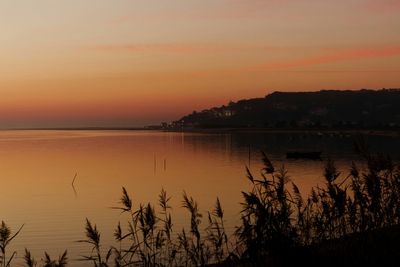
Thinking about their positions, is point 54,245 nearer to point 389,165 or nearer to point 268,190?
point 268,190

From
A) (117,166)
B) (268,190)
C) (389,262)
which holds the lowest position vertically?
(117,166)

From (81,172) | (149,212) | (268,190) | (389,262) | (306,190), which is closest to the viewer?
(389,262)

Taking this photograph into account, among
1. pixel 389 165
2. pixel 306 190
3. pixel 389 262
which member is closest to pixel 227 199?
pixel 306 190

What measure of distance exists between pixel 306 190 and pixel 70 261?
34.4m

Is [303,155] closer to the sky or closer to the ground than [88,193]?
closer to the ground

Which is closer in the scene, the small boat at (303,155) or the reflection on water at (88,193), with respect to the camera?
the reflection on water at (88,193)

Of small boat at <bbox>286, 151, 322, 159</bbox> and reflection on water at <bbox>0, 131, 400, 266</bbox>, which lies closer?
reflection on water at <bbox>0, 131, 400, 266</bbox>

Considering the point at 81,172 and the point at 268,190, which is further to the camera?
the point at 81,172

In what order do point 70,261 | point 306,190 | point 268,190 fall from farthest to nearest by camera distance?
point 306,190
point 70,261
point 268,190

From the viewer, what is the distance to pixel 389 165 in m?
15.1

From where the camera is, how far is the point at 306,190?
5284 centimetres

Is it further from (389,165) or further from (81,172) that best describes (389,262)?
(81,172)

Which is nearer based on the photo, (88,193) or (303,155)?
(88,193)

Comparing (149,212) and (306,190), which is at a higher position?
(149,212)
